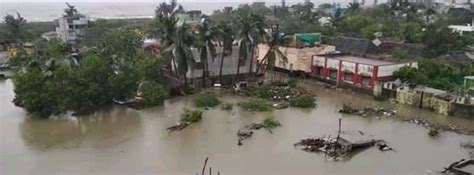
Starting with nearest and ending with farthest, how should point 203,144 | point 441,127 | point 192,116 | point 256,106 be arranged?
point 203,144, point 441,127, point 192,116, point 256,106

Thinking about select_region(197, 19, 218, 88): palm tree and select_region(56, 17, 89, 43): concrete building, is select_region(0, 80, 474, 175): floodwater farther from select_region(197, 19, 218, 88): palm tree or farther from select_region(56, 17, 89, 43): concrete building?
select_region(56, 17, 89, 43): concrete building

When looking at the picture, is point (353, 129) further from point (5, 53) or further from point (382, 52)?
point (5, 53)

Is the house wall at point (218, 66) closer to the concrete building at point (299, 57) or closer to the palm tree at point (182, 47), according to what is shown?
the palm tree at point (182, 47)

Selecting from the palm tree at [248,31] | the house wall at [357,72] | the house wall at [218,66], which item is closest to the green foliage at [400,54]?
the house wall at [357,72]

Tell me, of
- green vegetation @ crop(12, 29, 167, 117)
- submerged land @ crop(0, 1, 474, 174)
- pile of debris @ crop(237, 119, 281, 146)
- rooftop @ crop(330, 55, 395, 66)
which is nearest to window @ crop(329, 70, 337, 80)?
submerged land @ crop(0, 1, 474, 174)

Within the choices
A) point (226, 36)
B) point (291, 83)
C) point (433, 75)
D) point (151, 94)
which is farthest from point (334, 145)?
point (433, 75)

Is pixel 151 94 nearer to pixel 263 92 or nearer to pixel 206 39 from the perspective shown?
pixel 206 39

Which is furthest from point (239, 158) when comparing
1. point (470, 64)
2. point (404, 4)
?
point (404, 4)
